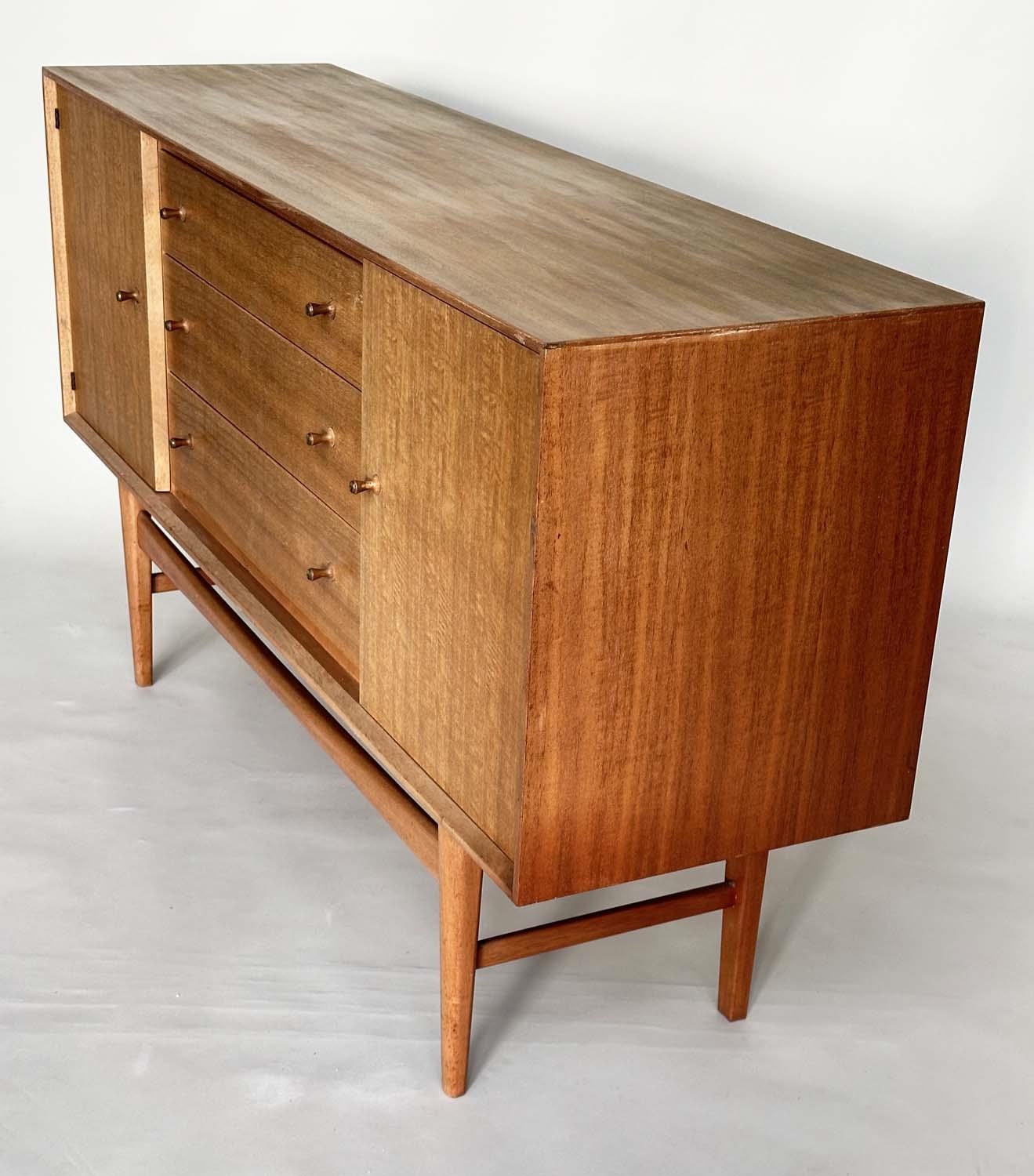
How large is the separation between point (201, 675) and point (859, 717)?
77.6 inches

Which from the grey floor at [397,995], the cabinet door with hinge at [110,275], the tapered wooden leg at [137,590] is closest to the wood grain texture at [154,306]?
the cabinet door with hinge at [110,275]

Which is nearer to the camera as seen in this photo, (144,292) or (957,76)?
(144,292)

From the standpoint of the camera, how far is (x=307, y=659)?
8.84 feet

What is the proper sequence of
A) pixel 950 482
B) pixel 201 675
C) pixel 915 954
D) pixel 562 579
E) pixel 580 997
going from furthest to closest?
pixel 201 675 < pixel 915 954 < pixel 580 997 < pixel 950 482 < pixel 562 579

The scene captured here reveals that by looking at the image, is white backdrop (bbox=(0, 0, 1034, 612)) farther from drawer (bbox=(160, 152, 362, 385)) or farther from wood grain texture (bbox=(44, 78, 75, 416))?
drawer (bbox=(160, 152, 362, 385))

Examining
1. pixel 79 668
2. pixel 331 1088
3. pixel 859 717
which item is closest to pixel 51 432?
pixel 79 668

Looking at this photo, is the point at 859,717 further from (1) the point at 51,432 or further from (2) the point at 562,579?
(1) the point at 51,432

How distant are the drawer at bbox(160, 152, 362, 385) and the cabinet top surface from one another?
58 mm

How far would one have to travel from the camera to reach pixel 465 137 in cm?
314

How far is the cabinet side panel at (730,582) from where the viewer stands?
1.98 m

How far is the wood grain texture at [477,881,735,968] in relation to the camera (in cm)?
252

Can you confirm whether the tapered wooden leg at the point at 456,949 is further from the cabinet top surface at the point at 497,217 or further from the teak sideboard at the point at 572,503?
the cabinet top surface at the point at 497,217

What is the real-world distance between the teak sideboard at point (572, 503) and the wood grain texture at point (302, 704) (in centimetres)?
1

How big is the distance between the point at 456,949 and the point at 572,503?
0.82 m
